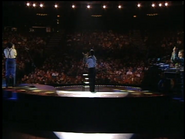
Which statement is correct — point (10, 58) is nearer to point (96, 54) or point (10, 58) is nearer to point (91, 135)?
point (91, 135)

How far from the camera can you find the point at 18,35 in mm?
14148

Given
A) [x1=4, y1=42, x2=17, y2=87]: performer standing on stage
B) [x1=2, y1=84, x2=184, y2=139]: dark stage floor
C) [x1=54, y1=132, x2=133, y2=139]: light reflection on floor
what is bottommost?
[x1=54, y1=132, x2=133, y2=139]: light reflection on floor

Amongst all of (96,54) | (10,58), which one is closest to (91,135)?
(10,58)

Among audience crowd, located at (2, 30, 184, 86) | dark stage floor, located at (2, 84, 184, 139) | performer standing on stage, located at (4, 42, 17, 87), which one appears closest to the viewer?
dark stage floor, located at (2, 84, 184, 139)

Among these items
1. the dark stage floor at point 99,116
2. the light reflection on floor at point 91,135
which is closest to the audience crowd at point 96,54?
the dark stage floor at point 99,116

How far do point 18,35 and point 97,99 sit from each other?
11.2 m

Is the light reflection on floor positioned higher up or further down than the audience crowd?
further down

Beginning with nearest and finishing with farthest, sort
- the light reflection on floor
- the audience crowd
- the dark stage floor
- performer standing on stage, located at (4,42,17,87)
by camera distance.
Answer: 1. the light reflection on floor
2. the dark stage floor
3. performer standing on stage, located at (4,42,17,87)
4. the audience crowd

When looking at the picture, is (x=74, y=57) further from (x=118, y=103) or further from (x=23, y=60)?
(x=118, y=103)

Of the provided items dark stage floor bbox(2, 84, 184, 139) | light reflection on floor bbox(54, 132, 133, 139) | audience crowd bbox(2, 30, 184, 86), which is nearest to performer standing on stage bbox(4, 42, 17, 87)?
dark stage floor bbox(2, 84, 184, 139)

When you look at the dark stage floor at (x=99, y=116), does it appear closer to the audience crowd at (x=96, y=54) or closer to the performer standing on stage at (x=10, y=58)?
the performer standing on stage at (x=10, y=58)

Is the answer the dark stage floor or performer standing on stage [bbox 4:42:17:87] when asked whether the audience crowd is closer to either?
performer standing on stage [bbox 4:42:17:87]

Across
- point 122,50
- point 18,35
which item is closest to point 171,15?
point 122,50

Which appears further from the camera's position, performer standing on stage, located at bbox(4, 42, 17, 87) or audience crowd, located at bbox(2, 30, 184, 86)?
audience crowd, located at bbox(2, 30, 184, 86)
